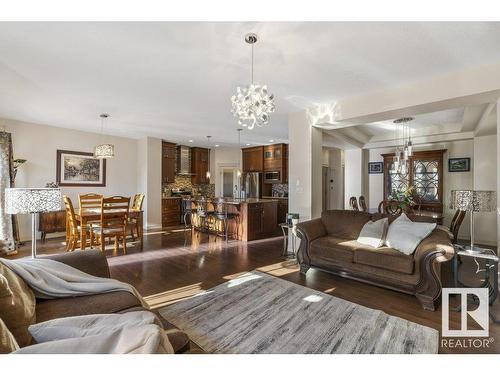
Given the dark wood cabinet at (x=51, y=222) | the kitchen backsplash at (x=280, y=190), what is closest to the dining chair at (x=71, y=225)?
the dark wood cabinet at (x=51, y=222)

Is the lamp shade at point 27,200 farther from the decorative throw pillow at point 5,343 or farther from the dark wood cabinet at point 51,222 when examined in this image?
the dark wood cabinet at point 51,222

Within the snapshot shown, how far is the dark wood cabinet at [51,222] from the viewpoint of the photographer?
17.7ft

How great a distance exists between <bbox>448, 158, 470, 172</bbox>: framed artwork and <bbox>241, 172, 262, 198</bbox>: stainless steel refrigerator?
5259 millimetres

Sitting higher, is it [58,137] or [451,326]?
[58,137]

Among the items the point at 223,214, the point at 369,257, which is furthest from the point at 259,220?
the point at 369,257

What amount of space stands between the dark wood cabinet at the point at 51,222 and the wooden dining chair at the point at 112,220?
1.86m

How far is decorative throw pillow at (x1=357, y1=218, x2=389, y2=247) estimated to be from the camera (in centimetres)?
320

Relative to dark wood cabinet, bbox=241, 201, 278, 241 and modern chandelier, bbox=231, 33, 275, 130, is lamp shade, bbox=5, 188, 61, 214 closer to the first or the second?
modern chandelier, bbox=231, 33, 275, 130

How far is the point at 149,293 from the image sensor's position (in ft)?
9.57

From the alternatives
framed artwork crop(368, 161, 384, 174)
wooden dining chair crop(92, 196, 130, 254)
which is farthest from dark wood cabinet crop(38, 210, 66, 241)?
framed artwork crop(368, 161, 384, 174)

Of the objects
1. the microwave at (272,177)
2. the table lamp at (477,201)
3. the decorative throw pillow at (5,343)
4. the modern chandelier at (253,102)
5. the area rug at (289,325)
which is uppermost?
the modern chandelier at (253,102)

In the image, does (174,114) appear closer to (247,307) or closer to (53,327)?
(247,307)
